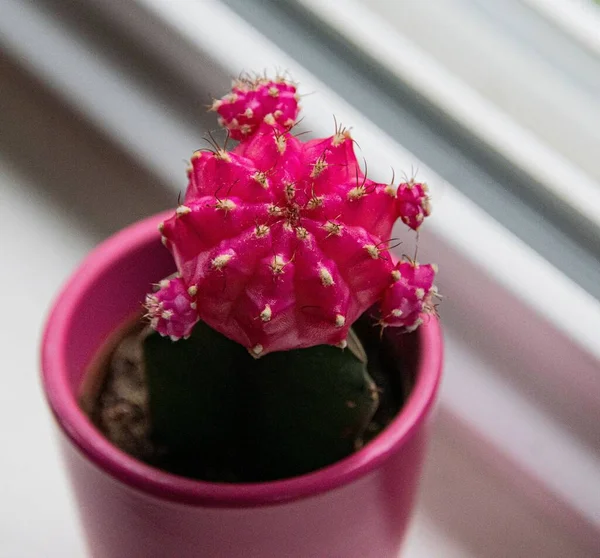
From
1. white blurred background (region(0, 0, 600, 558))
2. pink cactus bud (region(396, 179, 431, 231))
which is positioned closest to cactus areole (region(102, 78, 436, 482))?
pink cactus bud (region(396, 179, 431, 231))

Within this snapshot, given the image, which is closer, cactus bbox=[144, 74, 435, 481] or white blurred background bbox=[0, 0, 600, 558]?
cactus bbox=[144, 74, 435, 481]

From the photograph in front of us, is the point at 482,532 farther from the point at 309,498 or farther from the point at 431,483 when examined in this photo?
the point at 309,498

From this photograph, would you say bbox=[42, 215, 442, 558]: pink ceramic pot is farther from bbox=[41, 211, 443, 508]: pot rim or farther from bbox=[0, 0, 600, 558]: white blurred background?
bbox=[0, 0, 600, 558]: white blurred background

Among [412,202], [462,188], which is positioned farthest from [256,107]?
[462,188]

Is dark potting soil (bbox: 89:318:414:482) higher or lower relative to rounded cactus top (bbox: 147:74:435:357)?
lower

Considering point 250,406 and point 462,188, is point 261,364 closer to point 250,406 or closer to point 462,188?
point 250,406

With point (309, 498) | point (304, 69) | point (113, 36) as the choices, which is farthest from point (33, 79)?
point (309, 498)

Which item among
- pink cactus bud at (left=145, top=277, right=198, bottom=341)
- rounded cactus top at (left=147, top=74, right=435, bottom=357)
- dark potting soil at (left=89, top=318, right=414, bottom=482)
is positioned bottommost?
dark potting soil at (left=89, top=318, right=414, bottom=482)
